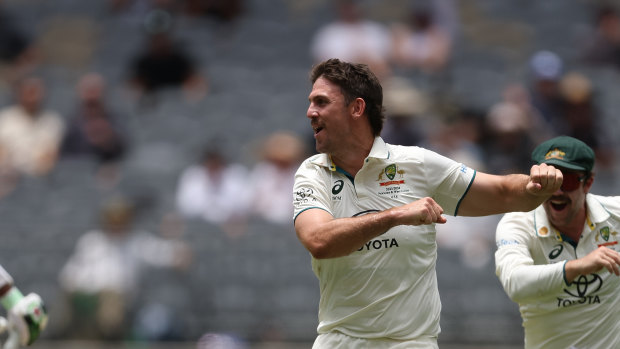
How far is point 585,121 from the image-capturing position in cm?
1179

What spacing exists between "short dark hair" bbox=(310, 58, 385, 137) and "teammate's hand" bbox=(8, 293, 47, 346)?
2.23 meters

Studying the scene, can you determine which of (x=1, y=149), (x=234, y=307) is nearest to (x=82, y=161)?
(x=1, y=149)

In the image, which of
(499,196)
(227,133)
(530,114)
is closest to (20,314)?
(499,196)

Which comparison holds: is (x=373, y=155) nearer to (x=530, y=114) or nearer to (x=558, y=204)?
(x=558, y=204)

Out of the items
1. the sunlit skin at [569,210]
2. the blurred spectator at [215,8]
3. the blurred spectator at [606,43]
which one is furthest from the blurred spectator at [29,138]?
the sunlit skin at [569,210]

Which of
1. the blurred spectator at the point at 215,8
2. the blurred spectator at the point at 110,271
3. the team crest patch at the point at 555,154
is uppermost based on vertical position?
the blurred spectator at the point at 215,8

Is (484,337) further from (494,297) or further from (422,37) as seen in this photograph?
(422,37)

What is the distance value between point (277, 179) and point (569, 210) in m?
6.74

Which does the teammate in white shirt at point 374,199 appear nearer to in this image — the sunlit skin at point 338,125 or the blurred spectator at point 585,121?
the sunlit skin at point 338,125

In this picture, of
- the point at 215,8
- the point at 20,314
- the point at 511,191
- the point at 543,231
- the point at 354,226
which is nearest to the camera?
the point at 354,226

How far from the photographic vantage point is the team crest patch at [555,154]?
532 centimetres

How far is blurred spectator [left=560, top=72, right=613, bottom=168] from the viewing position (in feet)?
38.4

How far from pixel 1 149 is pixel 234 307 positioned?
4564 mm

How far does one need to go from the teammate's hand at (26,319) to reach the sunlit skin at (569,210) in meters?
3.11
